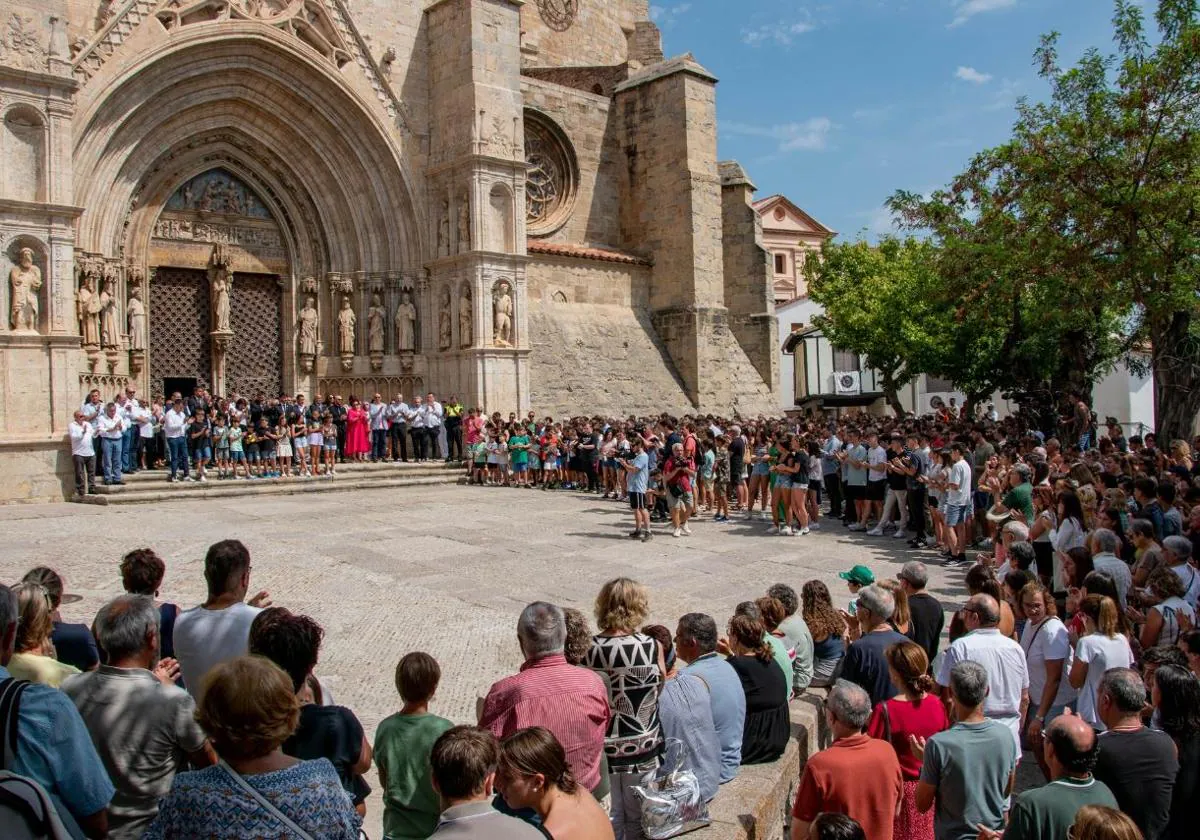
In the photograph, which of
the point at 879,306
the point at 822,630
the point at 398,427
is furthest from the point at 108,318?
the point at 879,306

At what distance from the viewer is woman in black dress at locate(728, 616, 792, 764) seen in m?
4.53

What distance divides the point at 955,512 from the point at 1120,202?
559cm

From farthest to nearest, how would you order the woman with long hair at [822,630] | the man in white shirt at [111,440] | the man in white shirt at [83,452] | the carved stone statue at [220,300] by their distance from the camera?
the carved stone statue at [220,300]
the man in white shirt at [111,440]
the man in white shirt at [83,452]
the woman with long hair at [822,630]

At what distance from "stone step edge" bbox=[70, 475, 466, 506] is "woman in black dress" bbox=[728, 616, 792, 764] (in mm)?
12227

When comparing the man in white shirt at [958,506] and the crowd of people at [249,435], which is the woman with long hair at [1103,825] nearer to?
the man in white shirt at [958,506]

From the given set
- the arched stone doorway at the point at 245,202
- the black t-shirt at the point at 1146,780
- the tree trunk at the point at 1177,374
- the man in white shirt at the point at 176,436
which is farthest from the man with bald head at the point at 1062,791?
the arched stone doorway at the point at 245,202

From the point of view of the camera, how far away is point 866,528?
13.3m

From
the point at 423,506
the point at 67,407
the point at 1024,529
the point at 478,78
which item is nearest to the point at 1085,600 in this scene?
the point at 1024,529

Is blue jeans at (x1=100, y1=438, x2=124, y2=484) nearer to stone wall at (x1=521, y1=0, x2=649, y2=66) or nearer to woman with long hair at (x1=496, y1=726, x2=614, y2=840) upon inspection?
woman with long hair at (x1=496, y1=726, x2=614, y2=840)

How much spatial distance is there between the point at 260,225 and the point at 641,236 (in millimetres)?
10333

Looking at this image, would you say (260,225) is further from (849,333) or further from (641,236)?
(849,333)

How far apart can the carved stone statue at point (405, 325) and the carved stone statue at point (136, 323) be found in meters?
5.02

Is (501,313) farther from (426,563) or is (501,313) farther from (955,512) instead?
(955,512)

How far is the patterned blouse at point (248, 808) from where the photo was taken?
2.27m
